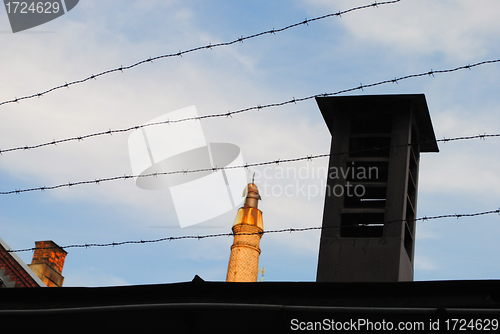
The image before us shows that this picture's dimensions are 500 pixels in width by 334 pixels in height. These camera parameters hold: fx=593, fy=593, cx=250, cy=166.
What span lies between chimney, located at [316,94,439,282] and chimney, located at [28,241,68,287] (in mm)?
12982

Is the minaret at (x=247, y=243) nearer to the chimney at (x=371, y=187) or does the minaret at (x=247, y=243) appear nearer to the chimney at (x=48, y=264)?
the chimney at (x=48, y=264)

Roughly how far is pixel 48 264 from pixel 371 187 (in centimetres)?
1409

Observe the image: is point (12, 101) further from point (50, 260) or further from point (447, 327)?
point (50, 260)

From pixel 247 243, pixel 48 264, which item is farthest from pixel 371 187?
pixel 247 243

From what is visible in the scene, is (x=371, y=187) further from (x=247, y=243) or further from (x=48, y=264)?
(x=247, y=243)

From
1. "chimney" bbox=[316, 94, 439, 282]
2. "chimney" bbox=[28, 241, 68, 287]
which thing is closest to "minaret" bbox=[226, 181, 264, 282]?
"chimney" bbox=[28, 241, 68, 287]

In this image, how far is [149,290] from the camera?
501cm

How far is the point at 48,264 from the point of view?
19.6m

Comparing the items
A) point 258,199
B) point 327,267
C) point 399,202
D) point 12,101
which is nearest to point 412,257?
point 399,202

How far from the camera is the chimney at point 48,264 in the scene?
19047 mm

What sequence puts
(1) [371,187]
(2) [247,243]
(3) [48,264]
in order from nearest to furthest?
(1) [371,187] → (3) [48,264] → (2) [247,243]

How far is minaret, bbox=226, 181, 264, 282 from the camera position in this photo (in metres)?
38.0

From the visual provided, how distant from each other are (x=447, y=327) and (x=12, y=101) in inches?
232

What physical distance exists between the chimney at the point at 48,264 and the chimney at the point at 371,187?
1298 centimetres
